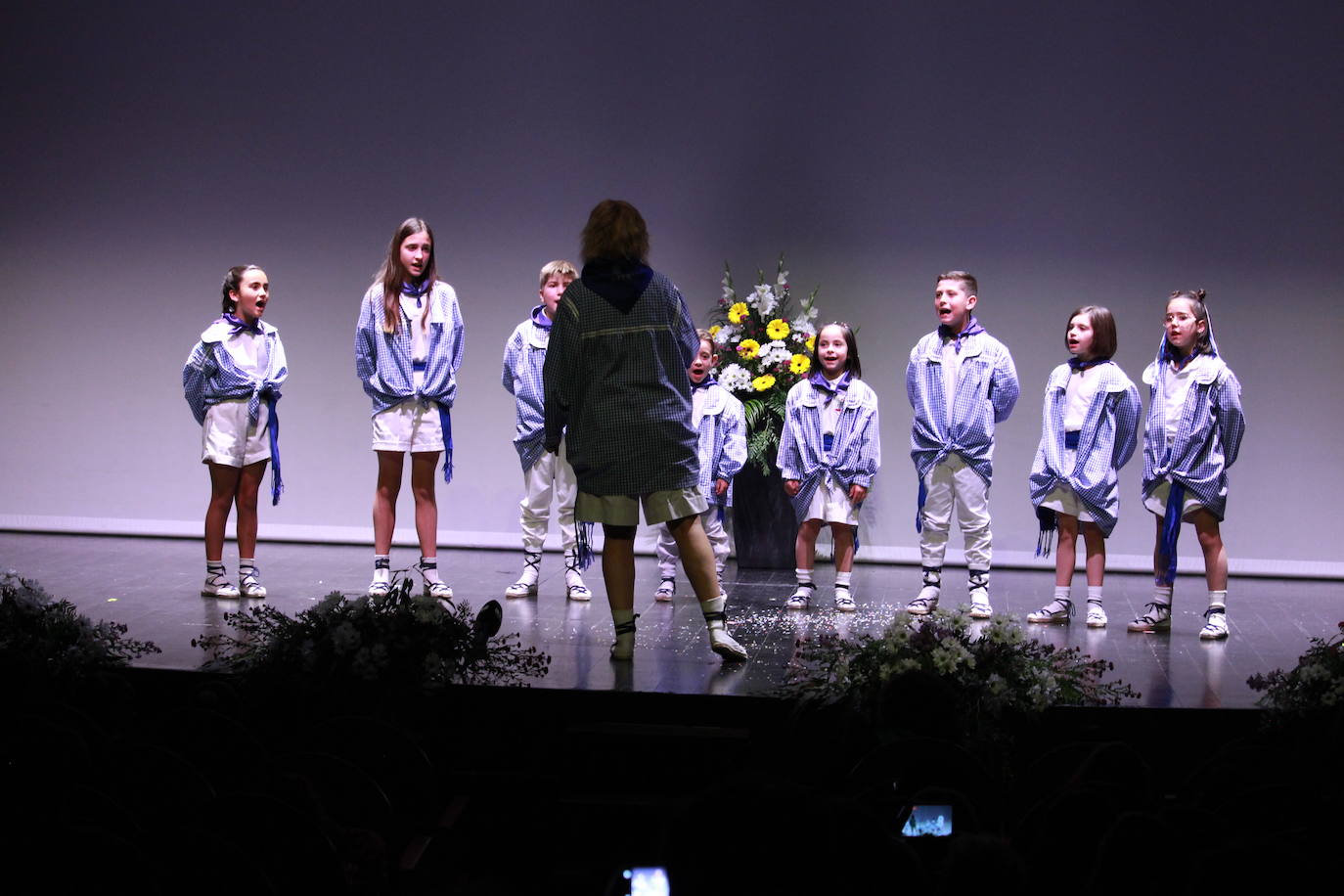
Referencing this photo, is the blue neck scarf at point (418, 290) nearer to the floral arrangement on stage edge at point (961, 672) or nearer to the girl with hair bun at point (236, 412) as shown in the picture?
the girl with hair bun at point (236, 412)

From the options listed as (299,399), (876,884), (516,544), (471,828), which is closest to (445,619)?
(471,828)

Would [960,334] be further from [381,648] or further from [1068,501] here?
[381,648]

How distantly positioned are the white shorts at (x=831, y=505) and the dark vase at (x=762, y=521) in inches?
57.8

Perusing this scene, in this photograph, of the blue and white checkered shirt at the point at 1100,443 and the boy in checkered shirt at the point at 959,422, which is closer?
the blue and white checkered shirt at the point at 1100,443

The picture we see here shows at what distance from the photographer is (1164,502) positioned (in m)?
5.95

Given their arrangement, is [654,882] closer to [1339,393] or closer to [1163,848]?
[1163,848]

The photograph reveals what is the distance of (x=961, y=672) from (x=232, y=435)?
12.2ft

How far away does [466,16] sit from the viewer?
850cm

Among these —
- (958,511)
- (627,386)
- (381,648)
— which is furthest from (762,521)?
(381,648)

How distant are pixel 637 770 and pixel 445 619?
2.55 feet

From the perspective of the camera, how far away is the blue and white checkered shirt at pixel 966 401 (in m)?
6.07

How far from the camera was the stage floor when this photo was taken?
4.54 meters

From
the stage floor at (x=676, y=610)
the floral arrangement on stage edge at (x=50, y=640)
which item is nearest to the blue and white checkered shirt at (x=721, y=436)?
the stage floor at (x=676, y=610)

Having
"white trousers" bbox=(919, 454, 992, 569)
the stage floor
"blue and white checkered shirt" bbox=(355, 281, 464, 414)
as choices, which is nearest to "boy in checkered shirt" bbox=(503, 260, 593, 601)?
the stage floor
